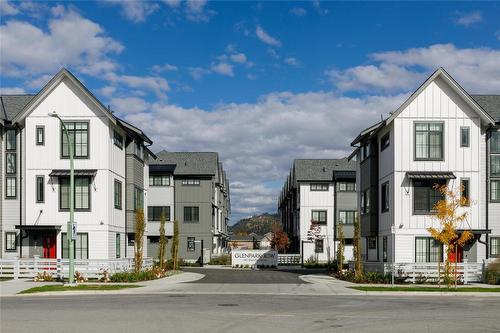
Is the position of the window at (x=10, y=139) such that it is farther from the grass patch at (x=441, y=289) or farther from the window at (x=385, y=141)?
the grass patch at (x=441, y=289)

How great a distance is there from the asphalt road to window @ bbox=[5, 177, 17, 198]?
1513cm

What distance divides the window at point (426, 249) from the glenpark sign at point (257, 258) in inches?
960

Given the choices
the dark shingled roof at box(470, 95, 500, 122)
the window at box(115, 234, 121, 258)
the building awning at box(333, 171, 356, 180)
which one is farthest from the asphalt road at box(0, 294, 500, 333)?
the building awning at box(333, 171, 356, 180)

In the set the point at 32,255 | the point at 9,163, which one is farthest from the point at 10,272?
the point at 9,163

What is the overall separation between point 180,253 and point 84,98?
1170 inches

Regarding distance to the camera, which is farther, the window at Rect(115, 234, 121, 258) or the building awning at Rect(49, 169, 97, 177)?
the window at Rect(115, 234, 121, 258)

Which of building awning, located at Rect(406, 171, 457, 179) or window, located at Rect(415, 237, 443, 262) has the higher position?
building awning, located at Rect(406, 171, 457, 179)

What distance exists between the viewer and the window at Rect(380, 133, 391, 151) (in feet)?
131

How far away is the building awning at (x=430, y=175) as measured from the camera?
3728 centimetres

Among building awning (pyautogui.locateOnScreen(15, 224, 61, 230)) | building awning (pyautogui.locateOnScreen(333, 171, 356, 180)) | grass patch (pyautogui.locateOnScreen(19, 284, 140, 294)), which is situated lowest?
grass patch (pyautogui.locateOnScreen(19, 284, 140, 294))

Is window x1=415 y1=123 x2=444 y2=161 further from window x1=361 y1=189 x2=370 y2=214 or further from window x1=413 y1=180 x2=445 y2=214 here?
window x1=361 y1=189 x2=370 y2=214

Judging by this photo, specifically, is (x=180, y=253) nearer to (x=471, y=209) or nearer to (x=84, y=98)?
(x=84, y=98)

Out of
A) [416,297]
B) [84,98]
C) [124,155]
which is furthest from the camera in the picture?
[124,155]

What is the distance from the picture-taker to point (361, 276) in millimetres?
36250
